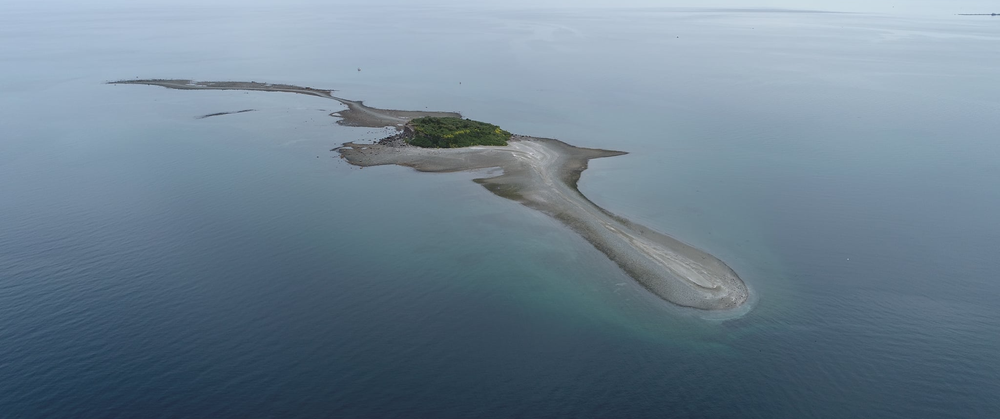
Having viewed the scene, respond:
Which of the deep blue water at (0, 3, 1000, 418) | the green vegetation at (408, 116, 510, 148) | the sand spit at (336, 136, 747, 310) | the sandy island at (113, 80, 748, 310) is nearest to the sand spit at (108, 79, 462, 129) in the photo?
the sandy island at (113, 80, 748, 310)

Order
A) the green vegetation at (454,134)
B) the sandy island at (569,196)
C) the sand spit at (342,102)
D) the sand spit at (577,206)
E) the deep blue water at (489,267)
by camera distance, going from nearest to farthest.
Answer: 1. the deep blue water at (489,267)
2. the sand spit at (577,206)
3. the sandy island at (569,196)
4. the green vegetation at (454,134)
5. the sand spit at (342,102)

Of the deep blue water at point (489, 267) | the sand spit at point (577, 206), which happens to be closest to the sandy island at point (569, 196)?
the sand spit at point (577, 206)

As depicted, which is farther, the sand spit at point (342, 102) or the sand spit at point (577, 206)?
the sand spit at point (342, 102)

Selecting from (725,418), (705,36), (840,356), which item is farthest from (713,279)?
(705,36)

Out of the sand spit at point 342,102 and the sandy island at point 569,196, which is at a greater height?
the sand spit at point 342,102

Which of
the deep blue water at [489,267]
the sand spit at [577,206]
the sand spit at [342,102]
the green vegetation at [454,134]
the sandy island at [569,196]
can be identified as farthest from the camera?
the sand spit at [342,102]

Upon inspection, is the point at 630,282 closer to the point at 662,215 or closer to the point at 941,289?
the point at 662,215

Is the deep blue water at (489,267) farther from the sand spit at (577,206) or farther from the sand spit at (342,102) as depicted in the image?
the sand spit at (342,102)
